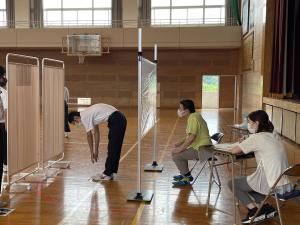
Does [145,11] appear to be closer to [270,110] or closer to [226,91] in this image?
[226,91]

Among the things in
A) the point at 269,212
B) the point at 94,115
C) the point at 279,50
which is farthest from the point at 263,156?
the point at 279,50

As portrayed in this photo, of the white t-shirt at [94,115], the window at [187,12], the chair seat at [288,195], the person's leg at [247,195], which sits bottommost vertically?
the person's leg at [247,195]

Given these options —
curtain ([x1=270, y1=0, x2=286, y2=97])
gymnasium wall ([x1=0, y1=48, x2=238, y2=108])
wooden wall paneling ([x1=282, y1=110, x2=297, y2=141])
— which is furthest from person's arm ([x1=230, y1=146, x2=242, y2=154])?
gymnasium wall ([x1=0, y1=48, x2=238, y2=108])

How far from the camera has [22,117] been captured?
18.2ft

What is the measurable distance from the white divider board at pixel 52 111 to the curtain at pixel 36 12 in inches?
649

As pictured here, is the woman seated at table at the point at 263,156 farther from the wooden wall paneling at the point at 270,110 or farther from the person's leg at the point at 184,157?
the wooden wall paneling at the point at 270,110

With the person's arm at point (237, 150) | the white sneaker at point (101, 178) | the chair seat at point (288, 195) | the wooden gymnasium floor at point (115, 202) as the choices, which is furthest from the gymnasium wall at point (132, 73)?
the chair seat at point (288, 195)

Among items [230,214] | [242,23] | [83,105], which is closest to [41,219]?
[230,214]

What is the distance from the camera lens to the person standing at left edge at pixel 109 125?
564cm

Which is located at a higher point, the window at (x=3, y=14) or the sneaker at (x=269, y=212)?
the window at (x=3, y=14)

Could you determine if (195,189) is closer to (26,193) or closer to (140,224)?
(140,224)

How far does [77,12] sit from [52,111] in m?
16.6

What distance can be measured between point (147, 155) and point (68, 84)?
15.8m

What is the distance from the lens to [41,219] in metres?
4.42
